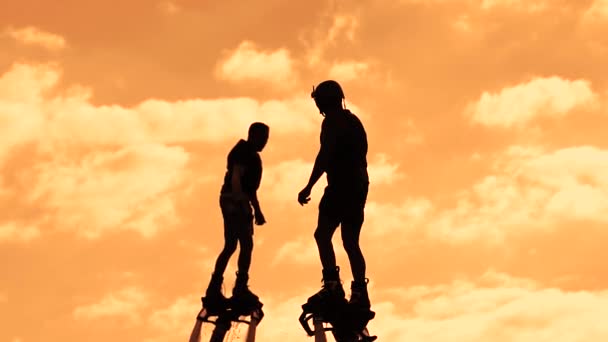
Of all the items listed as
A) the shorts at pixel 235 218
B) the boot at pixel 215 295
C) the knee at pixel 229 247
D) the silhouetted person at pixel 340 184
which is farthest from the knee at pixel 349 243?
the boot at pixel 215 295

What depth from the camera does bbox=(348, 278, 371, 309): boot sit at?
1577 centimetres

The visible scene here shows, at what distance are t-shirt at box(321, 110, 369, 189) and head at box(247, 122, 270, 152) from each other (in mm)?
1421

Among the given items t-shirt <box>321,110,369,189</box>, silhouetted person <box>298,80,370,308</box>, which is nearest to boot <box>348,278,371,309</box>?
silhouetted person <box>298,80,370,308</box>

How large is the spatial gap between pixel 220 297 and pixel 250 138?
284 cm

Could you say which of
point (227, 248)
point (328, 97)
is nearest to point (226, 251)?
point (227, 248)

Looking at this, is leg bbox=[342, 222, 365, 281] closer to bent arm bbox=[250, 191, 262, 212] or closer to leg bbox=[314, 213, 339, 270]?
leg bbox=[314, 213, 339, 270]

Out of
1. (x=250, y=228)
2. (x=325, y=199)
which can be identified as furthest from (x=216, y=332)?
(x=325, y=199)

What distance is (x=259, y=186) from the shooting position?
1745 centimetres

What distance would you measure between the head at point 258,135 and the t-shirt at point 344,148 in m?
1.42

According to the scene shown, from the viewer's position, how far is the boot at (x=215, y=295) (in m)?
17.0

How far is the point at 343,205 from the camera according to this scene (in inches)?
632

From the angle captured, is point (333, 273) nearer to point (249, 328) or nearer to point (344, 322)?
point (344, 322)

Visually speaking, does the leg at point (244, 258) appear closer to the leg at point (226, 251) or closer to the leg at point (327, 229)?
the leg at point (226, 251)

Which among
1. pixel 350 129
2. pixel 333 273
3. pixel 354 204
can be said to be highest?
pixel 350 129
